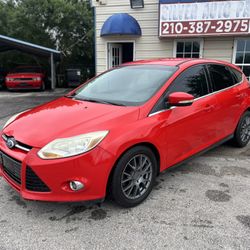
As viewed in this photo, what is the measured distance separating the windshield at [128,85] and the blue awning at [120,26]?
5710mm

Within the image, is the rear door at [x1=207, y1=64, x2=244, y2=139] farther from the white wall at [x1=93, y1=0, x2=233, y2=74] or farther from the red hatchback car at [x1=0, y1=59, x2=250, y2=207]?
the white wall at [x1=93, y1=0, x2=233, y2=74]

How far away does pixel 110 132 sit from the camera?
2.55 meters

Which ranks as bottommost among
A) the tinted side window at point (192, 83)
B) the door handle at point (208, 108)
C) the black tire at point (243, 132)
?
the black tire at point (243, 132)

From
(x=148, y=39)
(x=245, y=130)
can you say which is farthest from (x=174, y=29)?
(x=245, y=130)

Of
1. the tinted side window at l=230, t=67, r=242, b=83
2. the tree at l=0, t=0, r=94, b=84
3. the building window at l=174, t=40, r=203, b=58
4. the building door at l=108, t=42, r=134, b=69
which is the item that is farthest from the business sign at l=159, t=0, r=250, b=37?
the tree at l=0, t=0, r=94, b=84

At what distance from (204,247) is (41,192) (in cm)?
153

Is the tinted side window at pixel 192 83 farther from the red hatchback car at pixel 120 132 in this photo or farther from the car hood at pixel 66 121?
the car hood at pixel 66 121

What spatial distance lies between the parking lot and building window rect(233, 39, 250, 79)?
6.81 metres

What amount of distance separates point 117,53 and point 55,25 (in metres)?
6.84

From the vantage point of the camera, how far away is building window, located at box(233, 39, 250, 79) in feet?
29.7

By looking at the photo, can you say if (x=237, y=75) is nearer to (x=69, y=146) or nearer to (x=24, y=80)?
(x=69, y=146)

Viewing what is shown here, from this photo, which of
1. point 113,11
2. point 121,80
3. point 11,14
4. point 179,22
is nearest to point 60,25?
point 11,14

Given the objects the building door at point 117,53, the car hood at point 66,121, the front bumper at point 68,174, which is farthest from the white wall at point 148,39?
the front bumper at point 68,174

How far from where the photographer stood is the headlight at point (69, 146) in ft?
7.88
